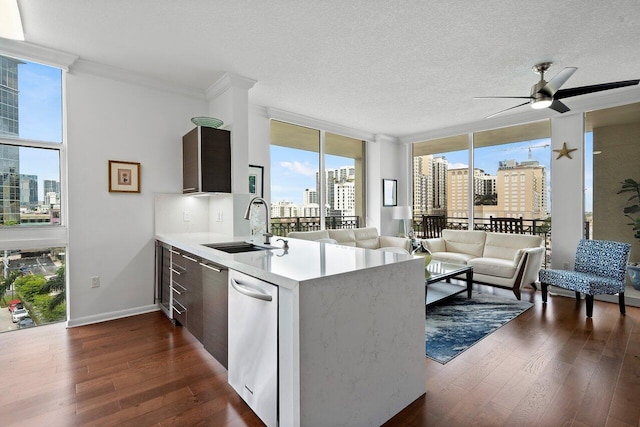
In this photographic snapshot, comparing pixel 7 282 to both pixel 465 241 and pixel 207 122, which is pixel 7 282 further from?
pixel 465 241

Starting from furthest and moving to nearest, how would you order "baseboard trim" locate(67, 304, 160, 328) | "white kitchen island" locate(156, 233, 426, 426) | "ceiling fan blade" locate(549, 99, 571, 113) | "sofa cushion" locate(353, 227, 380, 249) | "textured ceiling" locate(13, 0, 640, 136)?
"sofa cushion" locate(353, 227, 380, 249) → "ceiling fan blade" locate(549, 99, 571, 113) → "baseboard trim" locate(67, 304, 160, 328) → "textured ceiling" locate(13, 0, 640, 136) → "white kitchen island" locate(156, 233, 426, 426)

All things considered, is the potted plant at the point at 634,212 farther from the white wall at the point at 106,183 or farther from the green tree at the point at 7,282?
the green tree at the point at 7,282

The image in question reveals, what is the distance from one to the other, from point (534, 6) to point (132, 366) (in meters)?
4.00

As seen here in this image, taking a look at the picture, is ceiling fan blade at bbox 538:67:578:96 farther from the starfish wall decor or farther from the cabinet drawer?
the cabinet drawer

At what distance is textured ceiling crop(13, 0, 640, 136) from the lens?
2305 mm

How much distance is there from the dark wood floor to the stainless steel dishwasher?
0.17 m

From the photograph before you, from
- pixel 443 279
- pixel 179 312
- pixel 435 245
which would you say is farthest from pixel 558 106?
pixel 179 312

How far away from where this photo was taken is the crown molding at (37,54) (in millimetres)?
2764

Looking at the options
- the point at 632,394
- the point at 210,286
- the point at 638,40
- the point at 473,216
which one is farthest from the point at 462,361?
the point at 473,216

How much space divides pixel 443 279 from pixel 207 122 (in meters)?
3.30

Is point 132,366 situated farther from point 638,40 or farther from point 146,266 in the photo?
point 638,40

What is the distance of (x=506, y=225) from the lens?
17.8 feet

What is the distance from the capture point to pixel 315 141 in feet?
18.3

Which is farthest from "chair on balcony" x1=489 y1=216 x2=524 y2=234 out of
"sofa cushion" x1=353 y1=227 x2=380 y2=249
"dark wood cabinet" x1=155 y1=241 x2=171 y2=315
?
"dark wood cabinet" x1=155 y1=241 x2=171 y2=315
